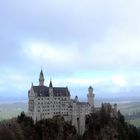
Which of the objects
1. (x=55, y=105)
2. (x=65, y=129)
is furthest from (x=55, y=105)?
(x=65, y=129)

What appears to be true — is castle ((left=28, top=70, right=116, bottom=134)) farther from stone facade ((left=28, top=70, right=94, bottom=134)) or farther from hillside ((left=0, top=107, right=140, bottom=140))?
hillside ((left=0, top=107, right=140, bottom=140))

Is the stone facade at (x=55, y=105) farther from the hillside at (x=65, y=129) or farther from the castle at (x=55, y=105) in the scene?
the hillside at (x=65, y=129)

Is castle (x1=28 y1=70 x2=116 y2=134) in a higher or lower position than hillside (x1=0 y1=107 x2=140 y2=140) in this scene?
higher

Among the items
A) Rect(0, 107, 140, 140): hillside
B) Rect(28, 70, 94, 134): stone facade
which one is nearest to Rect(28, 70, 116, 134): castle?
Rect(28, 70, 94, 134): stone facade

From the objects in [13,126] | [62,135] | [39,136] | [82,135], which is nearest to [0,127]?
[13,126]

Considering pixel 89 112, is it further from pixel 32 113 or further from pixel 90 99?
pixel 32 113

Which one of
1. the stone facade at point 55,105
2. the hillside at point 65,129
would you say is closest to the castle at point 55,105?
the stone facade at point 55,105

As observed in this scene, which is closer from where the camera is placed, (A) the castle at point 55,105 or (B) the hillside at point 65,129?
(B) the hillside at point 65,129

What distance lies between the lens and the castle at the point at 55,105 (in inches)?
4336

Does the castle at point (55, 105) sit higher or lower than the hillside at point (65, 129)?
higher

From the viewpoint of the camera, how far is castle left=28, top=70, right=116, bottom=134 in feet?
361

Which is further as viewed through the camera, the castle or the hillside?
the castle

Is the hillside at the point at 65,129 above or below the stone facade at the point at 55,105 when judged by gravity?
below

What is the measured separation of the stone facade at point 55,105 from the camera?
110125 mm
